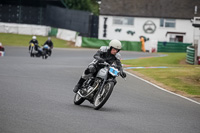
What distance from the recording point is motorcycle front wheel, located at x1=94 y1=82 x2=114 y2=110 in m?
10.3

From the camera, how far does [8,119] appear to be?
8.40 metres

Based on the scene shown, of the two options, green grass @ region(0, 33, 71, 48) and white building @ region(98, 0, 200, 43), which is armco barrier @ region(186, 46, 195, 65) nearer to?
green grass @ region(0, 33, 71, 48)

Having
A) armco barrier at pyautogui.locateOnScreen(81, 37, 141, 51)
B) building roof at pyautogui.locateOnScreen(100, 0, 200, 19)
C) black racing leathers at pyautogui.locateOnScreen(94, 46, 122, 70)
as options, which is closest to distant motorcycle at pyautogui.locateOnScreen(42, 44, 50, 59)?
armco barrier at pyautogui.locateOnScreen(81, 37, 141, 51)

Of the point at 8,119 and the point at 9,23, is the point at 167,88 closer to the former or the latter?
the point at 8,119

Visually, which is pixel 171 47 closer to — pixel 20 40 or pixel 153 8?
pixel 153 8

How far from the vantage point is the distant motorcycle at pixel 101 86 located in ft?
34.1

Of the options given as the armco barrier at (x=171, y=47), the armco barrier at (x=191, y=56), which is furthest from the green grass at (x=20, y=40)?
the armco barrier at (x=191, y=56)

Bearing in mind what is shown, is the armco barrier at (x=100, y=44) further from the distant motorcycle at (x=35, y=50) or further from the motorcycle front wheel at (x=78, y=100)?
the motorcycle front wheel at (x=78, y=100)

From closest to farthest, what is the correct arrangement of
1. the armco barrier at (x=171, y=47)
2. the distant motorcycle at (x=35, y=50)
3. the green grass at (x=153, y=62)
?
1. the green grass at (x=153, y=62)
2. the distant motorcycle at (x=35, y=50)
3. the armco barrier at (x=171, y=47)

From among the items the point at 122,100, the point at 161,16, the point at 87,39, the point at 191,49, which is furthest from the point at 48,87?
the point at 161,16

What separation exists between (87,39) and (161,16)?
14.3 metres

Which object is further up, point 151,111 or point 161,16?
point 161,16

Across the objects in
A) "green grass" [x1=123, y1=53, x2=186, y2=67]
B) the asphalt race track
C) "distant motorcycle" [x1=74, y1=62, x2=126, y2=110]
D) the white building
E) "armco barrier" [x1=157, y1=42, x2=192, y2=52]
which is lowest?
the asphalt race track

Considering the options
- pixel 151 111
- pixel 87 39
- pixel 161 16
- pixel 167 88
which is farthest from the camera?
pixel 161 16
